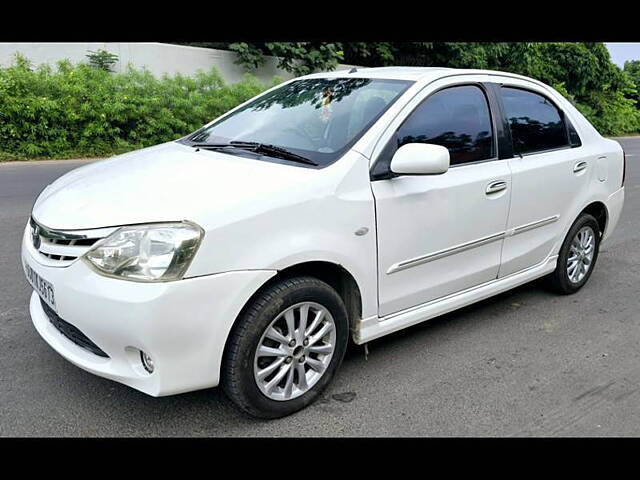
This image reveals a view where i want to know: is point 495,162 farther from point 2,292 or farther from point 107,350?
point 2,292

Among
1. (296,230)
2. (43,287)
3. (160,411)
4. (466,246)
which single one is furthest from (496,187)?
(43,287)

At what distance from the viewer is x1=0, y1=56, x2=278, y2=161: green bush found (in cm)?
1193

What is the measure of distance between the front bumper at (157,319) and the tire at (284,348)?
87 millimetres

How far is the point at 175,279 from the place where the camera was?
243 cm

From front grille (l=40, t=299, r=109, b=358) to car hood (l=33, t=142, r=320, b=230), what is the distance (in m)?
0.46

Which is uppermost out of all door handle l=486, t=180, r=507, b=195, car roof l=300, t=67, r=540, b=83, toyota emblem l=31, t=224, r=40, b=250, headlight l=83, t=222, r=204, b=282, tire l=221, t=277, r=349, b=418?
car roof l=300, t=67, r=540, b=83

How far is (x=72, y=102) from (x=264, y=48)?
23.5ft

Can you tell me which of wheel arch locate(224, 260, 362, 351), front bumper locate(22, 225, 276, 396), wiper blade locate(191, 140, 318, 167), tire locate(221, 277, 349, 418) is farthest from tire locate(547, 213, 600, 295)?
front bumper locate(22, 225, 276, 396)

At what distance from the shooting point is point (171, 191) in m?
2.73

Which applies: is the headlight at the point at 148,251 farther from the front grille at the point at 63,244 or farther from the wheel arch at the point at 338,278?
the wheel arch at the point at 338,278

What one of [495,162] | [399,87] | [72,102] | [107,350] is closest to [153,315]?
[107,350]

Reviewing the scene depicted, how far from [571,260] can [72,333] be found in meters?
3.74

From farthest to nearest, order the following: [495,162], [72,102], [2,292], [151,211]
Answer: [72,102] → [2,292] → [495,162] → [151,211]

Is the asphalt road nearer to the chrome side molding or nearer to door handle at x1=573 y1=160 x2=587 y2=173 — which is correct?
the chrome side molding
